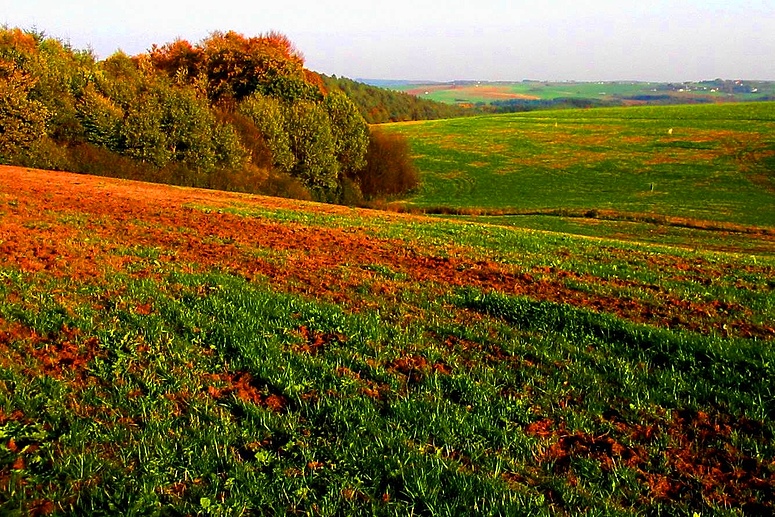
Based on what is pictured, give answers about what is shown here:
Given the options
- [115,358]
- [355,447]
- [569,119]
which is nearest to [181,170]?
[115,358]

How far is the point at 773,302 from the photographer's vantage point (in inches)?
365

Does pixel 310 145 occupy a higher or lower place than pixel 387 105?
lower

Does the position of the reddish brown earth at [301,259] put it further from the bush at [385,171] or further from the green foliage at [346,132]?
the bush at [385,171]

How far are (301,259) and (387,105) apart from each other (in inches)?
5400

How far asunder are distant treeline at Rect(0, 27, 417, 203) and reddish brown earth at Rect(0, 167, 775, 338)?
25654mm

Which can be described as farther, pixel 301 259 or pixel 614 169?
pixel 614 169

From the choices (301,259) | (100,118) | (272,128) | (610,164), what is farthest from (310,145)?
(610,164)

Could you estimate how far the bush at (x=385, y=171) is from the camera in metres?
62.7

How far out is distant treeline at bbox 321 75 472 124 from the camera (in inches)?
5098

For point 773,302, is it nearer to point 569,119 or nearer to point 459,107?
point 569,119

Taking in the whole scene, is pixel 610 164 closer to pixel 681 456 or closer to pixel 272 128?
pixel 272 128

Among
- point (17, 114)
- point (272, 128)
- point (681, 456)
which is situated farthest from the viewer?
point (272, 128)

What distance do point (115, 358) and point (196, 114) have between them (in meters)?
42.8

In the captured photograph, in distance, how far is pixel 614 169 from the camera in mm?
71875
